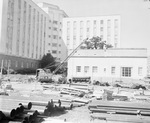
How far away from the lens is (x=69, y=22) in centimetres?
7094

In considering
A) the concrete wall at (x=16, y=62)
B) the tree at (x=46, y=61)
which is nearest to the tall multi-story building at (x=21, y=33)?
the concrete wall at (x=16, y=62)

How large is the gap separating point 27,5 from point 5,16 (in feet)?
38.2

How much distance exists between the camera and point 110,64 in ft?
104

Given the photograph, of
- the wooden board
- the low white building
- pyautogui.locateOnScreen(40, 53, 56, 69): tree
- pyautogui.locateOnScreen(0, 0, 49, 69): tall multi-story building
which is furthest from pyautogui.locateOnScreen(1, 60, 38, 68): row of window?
the wooden board

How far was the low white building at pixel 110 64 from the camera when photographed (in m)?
30.6

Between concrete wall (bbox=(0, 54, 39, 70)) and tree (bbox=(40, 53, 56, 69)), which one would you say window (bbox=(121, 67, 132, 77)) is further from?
tree (bbox=(40, 53, 56, 69))

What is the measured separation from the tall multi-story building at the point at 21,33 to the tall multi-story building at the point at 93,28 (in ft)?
33.9

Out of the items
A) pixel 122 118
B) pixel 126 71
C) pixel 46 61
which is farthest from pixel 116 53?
pixel 46 61

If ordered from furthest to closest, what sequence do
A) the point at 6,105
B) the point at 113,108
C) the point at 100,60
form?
the point at 100,60, the point at 113,108, the point at 6,105

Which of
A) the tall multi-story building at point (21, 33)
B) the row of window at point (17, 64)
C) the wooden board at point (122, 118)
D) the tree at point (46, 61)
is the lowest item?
the wooden board at point (122, 118)

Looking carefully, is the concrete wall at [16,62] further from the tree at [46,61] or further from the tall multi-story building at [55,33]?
the tall multi-story building at [55,33]

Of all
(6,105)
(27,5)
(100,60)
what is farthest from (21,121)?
(27,5)

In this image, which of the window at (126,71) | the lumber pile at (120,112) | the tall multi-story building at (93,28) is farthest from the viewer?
the tall multi-story building at (93,28)

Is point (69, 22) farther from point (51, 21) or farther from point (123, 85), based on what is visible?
point (123, 85)
